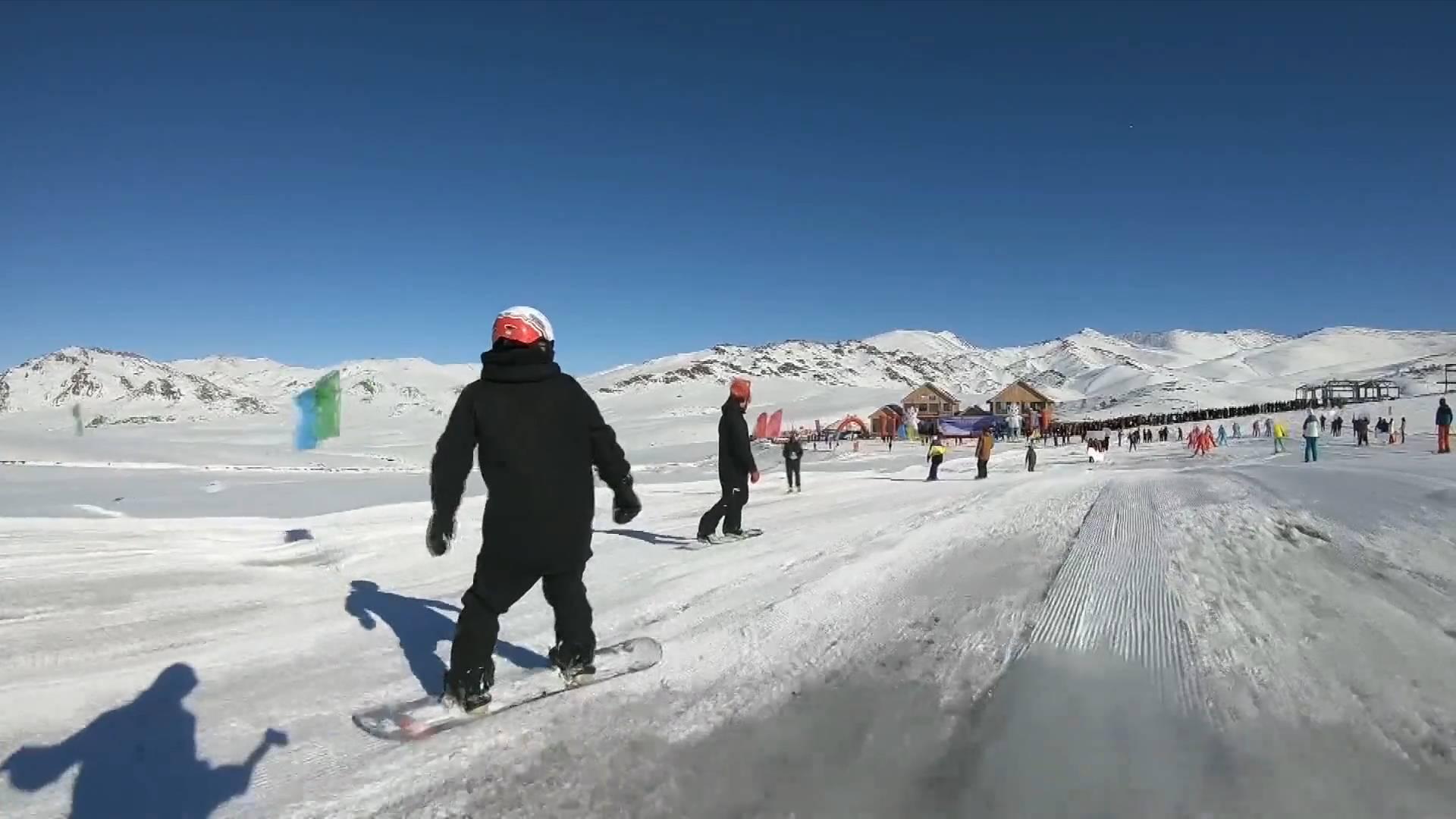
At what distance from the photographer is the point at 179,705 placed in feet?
11.6

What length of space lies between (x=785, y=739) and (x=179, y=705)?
2845 mm

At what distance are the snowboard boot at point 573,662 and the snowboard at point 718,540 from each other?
4.19 meters

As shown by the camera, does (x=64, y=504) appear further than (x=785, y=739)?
Yes

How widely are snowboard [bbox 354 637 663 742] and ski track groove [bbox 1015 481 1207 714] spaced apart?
1.97 meters

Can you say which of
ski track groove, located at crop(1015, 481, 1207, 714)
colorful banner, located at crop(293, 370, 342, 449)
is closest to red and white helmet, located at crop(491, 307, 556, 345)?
ski track groove, located at crop(1015, 481, 1207, 714)

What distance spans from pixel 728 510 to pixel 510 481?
5232 mm

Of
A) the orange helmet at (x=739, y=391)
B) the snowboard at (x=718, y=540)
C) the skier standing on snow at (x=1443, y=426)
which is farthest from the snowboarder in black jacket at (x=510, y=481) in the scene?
the skier standing on snow at (x=1443, y=426)

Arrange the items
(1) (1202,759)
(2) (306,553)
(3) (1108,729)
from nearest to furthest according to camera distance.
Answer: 1. (1) (1202,759)
2. (3) (1108,729)
3. (2) (306,553)

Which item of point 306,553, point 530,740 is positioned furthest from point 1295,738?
point 306,553

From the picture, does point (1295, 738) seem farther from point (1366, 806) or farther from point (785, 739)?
point (785, 739)

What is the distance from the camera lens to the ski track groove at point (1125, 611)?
3.61 metres

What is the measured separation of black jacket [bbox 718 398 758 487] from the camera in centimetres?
839

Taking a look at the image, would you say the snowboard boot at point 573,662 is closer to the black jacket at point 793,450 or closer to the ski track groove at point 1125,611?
the ski track groove at point 1125,611

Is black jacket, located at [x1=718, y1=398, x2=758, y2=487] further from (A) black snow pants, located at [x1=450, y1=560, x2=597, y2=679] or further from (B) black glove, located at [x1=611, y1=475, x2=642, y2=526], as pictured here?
(A) black snow pants, located at [x1=450, y1=560, x2=597, y2=679]
